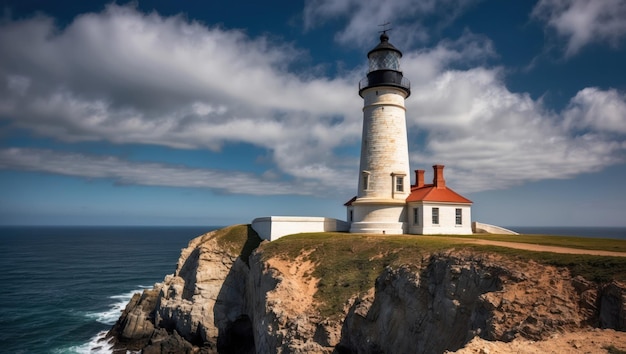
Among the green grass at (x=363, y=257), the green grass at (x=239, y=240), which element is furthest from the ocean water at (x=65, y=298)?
the green grass at (x=363, y=257)

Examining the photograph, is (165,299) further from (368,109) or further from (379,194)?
(368,109)

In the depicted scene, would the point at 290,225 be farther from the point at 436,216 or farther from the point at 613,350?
the point at 613,350

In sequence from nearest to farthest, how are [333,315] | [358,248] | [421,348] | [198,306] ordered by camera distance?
1. [421,348]
2. [333,315]
3. [358,248]
4. [198,306]

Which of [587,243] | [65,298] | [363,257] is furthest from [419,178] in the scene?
[65,298]

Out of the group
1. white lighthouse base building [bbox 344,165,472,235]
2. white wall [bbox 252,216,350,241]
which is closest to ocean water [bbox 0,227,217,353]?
white wall [bbox 252,216,350,241]

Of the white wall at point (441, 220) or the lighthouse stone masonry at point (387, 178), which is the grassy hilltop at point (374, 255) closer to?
the lighthouse stone masonry at point (387, 178)

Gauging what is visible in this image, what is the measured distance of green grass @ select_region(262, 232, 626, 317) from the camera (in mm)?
15062

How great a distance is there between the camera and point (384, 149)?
3281 centimetres

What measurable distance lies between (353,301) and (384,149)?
15.4 metres

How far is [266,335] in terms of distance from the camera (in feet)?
75.0

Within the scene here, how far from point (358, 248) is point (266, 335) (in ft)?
27.9

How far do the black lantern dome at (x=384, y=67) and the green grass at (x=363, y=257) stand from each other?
1396 centimetres

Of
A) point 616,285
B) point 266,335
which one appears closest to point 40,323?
point 266,335

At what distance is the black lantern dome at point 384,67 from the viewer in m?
32.7
